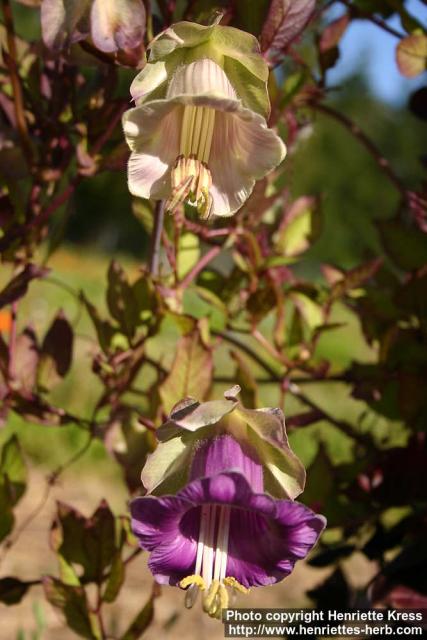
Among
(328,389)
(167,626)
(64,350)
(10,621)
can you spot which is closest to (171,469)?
(64,350)

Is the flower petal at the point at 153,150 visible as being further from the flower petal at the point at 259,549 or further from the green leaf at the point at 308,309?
the green leaf at the point at 308,309

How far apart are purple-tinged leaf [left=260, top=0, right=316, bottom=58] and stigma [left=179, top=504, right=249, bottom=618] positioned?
0.90 ft

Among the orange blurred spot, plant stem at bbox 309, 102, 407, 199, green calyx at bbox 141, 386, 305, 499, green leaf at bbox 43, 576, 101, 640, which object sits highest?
green calyx at bbox 141, 386, 305, 499

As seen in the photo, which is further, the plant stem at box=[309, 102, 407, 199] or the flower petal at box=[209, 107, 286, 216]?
the plant stem at box=[309, 102, 407, 199]

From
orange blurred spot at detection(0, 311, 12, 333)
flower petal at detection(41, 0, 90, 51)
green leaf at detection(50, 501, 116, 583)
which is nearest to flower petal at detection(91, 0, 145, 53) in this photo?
flower petal at detection(41, 0, 90, 51)

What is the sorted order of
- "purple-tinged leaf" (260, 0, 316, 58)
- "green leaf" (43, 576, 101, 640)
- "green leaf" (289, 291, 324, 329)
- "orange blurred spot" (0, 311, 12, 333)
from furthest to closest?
"orange blurred spot" (0, 311, 12, 333) < "green leaf" (289, 291, 324, 329) < "green leaf" (43, 576, 101, 640) < "purple-tinged leaf" (260, 0, 316, 58)

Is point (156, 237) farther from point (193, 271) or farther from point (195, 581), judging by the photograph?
point (195, 581)

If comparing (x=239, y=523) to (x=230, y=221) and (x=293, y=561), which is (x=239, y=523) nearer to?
(x=293, y=561)

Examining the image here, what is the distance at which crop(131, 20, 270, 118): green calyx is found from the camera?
402 millimetres

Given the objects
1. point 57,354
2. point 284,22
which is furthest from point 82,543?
point 284,22

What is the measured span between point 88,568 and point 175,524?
0.80 ft

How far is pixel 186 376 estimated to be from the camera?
519 millimetres

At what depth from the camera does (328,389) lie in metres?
3.52

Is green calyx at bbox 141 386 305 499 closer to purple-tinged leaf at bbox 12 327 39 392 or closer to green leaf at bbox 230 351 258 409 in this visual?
green leaf at bbox 230 351 258 409
